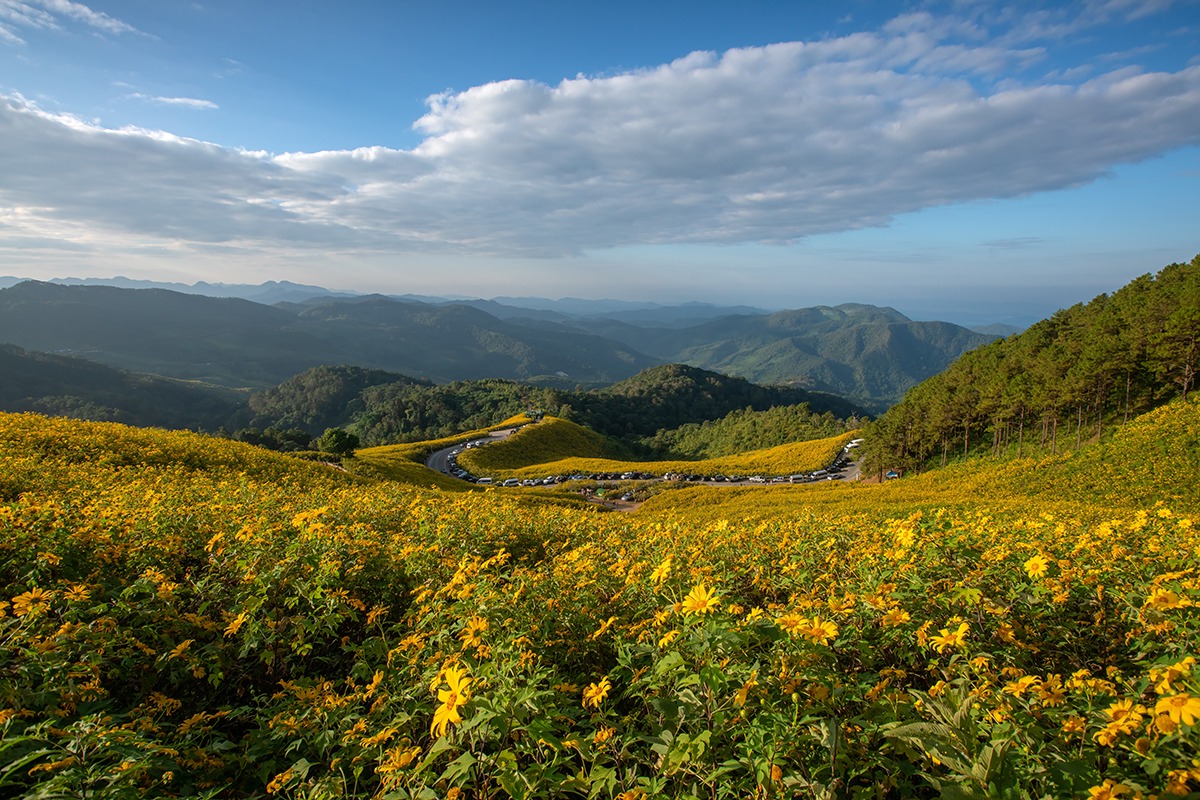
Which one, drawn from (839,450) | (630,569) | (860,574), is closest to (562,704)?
(630,569)

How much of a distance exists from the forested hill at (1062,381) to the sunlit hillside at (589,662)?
117 ft

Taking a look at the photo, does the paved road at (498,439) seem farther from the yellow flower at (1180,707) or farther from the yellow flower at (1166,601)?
the yellow flower at (1180,707)

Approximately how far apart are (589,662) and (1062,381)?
42.1m

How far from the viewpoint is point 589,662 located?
370cm

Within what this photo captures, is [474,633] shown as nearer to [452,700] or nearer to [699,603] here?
[452,700]

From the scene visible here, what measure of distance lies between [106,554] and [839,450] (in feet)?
212

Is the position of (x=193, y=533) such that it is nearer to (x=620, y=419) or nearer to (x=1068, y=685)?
(x=1068, y=685)

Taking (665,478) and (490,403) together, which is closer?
(665,478)

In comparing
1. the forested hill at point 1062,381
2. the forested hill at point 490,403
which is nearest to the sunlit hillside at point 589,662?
the forested hill at point 1062,381

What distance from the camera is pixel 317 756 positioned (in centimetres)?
291

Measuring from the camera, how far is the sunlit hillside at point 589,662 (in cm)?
212

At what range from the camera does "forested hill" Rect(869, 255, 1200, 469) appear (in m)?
31.8

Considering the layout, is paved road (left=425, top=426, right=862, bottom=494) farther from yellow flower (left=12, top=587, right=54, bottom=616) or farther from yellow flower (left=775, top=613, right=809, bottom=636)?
yellow flower (left=775, top=613, right=809, bottom=636)

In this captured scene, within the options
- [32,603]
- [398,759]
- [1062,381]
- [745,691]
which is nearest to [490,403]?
[1062,381]
